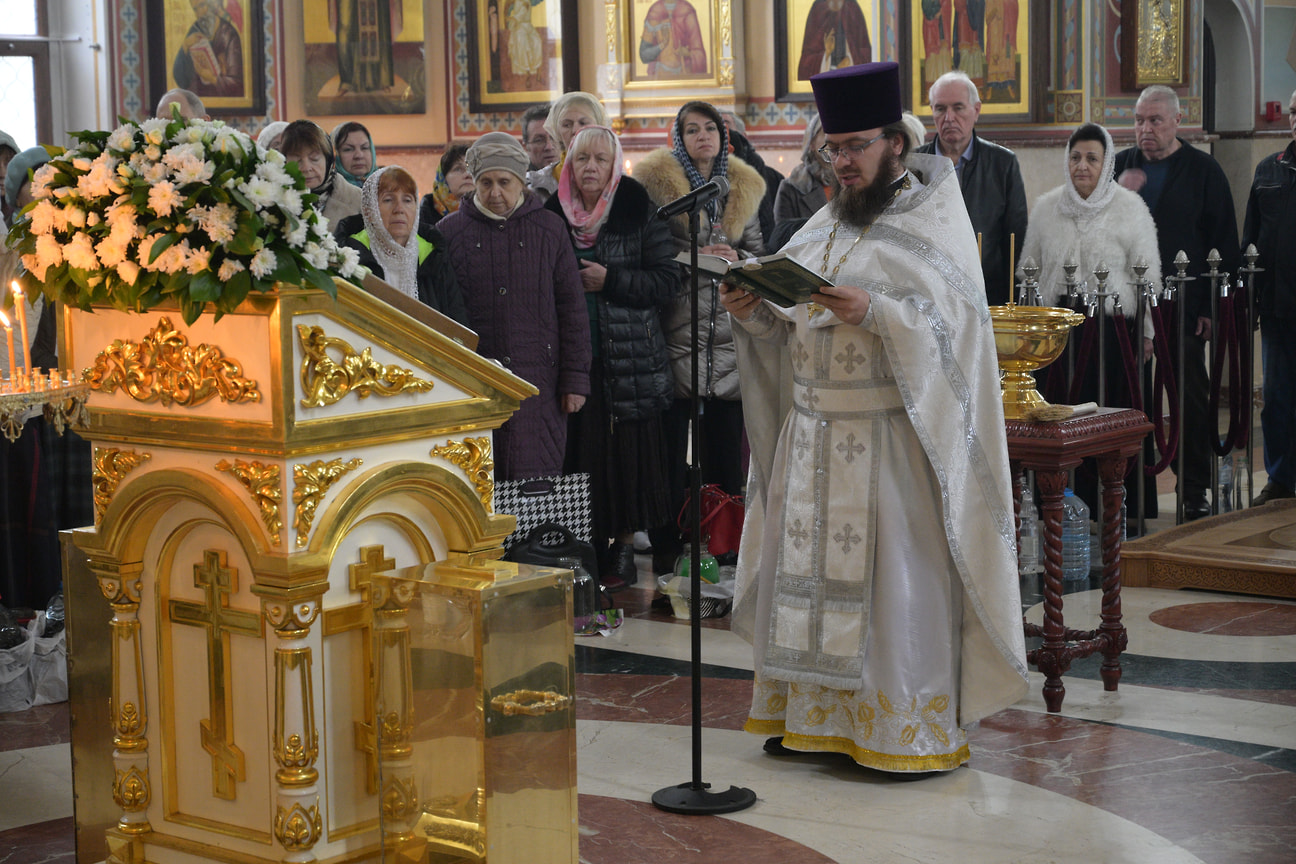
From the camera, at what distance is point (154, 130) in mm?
2572

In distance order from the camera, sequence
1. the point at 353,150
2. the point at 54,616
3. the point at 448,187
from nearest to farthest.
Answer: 1. the point at 54,616
2. the point at 448,187
3. the point at 353,150

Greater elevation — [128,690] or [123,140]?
[123,140]

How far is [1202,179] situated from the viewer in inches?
272

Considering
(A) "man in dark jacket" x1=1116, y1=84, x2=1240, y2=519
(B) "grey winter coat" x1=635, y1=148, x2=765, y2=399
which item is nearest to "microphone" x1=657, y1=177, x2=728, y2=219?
(B) "grey winter coat" x1=635, y1=148, x2=765, y2=399

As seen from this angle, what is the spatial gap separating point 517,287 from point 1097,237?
2635mm

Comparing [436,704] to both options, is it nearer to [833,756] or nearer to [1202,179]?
[833,756]

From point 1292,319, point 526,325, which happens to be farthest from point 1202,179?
point 526,325

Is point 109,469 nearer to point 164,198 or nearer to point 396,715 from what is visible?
point 164,198

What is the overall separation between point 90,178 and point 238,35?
9447 mm

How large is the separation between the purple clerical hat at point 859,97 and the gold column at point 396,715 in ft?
5.59

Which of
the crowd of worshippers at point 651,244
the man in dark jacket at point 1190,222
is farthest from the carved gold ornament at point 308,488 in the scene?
the man in dark jacket at point 1190,222

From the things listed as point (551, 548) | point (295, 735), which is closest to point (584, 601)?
point (551, 548)

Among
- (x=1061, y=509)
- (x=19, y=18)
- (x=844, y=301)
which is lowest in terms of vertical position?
(x=1061, y=509)

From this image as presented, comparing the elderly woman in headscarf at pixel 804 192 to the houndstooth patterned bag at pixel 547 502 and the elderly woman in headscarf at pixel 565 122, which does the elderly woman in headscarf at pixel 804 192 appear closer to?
the elderly woman in headscarf at pixel 565 122
